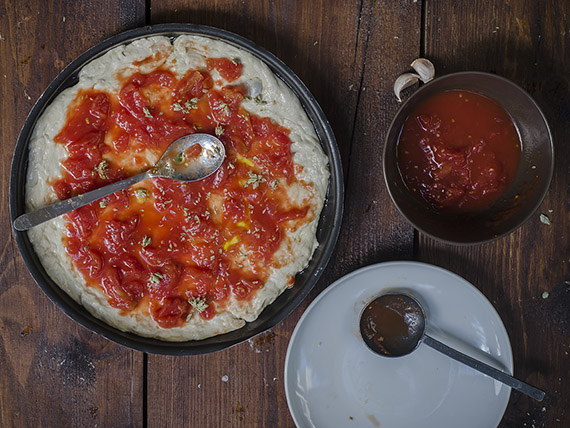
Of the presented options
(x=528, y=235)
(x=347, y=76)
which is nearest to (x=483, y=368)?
(x=528, y=235)

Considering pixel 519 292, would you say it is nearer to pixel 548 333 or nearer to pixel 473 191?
pixel 548 333

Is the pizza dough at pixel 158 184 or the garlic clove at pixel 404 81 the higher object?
the garlic clove at pixel 404 81

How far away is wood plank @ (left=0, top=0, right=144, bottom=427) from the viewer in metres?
2.41

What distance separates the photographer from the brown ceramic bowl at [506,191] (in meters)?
2.16

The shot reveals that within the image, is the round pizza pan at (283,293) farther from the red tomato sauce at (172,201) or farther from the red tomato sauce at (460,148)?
the red tomato sauce at (460,148)

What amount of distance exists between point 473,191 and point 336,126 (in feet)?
2.29

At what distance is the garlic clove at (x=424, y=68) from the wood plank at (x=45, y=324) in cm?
131

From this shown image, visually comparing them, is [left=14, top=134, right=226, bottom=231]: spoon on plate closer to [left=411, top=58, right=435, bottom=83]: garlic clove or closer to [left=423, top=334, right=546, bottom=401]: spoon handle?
[left=411, top=58, right=435, bottom=83]: garlic clove

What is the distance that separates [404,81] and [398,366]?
134 centimetres

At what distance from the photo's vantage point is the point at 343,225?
2467 millimetres

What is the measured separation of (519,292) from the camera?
2527mm

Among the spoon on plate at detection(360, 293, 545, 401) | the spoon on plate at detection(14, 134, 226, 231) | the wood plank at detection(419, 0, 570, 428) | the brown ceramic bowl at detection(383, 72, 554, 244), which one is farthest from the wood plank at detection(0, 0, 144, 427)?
the wood plank at detection(419, 0, 570, 428)

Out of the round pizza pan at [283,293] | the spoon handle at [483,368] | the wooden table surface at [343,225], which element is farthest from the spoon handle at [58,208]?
the spoon handle at [483,368]

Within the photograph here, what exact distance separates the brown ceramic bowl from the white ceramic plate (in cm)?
23
